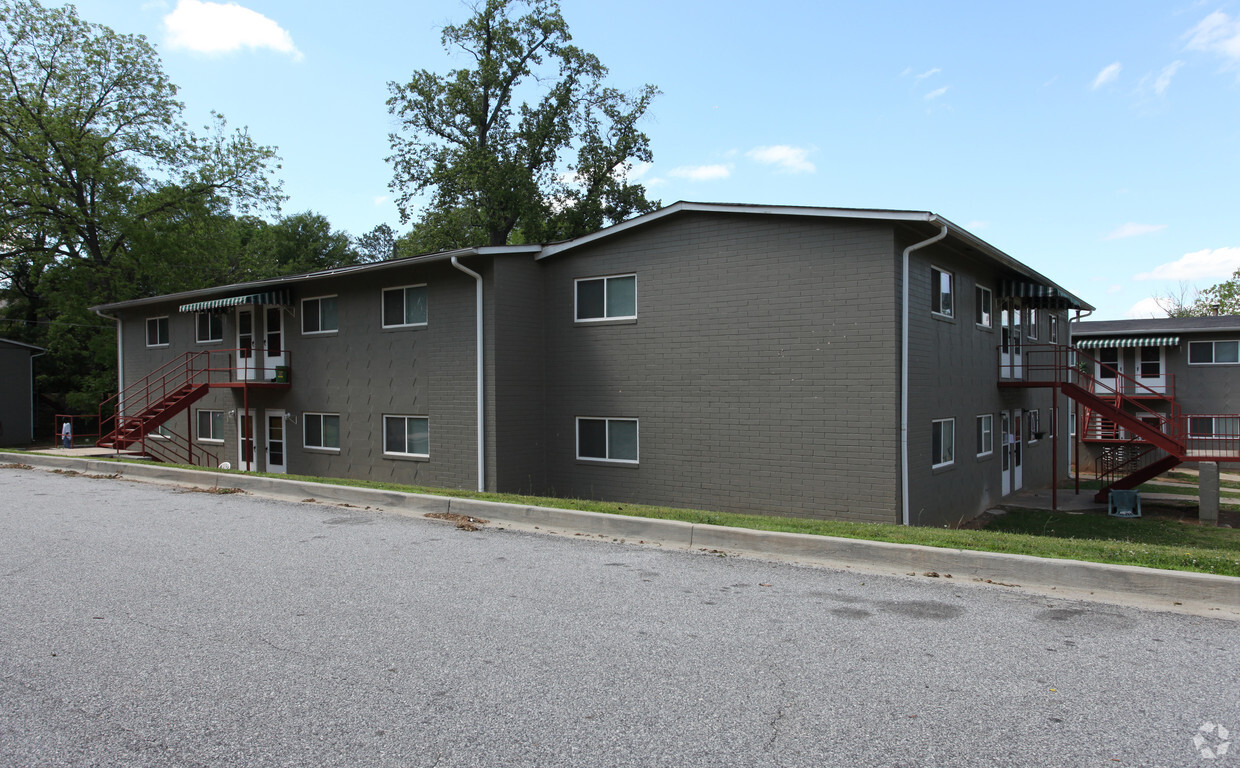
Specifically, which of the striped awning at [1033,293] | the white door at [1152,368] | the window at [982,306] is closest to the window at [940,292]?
the window at [982,306]

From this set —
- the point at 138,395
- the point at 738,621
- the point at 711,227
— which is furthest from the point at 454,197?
the point at 738,621

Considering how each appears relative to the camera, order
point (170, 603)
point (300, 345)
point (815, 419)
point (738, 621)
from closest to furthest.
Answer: point (738, 621) < point (170, 603) < point (815, 419) < point (300, 345)

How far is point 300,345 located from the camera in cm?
1995

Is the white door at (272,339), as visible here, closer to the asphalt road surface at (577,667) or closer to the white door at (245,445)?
the white door at (245,445)

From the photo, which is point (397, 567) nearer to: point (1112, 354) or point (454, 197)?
point (454, 197)

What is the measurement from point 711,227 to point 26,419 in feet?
99.6

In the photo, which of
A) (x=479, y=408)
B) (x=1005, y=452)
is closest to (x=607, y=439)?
(x=479, y=408)

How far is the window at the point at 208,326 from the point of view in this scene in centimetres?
2248

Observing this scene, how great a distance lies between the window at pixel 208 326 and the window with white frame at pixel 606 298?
40.7 ft

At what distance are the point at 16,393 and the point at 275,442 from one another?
17.0 metres

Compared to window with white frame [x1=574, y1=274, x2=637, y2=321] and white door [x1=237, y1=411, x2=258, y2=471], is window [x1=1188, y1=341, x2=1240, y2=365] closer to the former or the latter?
window with white frame [x1=574, y1=274, x2=637, y2=321]

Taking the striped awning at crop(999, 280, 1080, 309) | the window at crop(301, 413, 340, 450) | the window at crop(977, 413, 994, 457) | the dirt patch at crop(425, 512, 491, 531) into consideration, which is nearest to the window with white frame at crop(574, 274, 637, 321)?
the dirt patch at crop(425, 512, 491, 531)

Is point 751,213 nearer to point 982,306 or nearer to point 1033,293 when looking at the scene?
point 982,306

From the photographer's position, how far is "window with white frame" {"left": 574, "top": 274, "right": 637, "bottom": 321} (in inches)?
614
